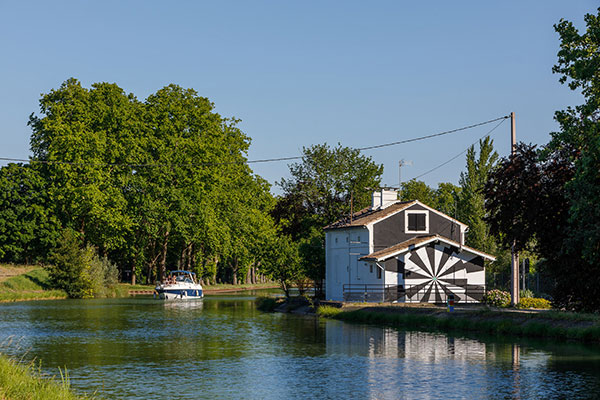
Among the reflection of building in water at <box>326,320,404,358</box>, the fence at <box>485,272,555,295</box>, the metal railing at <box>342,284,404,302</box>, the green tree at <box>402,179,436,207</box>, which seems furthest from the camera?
the green tree at <box>402,179,436,207</box>

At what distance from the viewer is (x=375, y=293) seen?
57.4 metres

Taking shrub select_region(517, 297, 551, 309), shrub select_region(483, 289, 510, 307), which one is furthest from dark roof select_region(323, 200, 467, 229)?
shrub select_region(517, 297, 551, 309)

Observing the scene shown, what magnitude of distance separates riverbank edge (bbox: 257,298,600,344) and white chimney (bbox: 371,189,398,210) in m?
13.2

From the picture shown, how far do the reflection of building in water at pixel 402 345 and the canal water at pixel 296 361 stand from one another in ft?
0.15

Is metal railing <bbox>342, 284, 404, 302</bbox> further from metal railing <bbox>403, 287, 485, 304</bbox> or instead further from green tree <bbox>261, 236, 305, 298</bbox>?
green tree <bbox>261, 236, 305, 298</bbox>

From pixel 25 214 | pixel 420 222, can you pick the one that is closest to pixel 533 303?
pixel 420 222

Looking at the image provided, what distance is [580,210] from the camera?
83.8 ft

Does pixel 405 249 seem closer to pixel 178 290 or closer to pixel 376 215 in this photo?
pixel 376 215

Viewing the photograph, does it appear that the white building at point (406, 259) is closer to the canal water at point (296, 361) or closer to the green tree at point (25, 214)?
the canal water at point (296, 361)

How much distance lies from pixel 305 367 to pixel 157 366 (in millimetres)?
5409

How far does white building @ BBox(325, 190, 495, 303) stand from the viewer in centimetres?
5719

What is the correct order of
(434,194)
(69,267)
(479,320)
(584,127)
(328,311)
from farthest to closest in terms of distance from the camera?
(434,194)
(69,267)
(328,311)
(479,320)
(584,127)

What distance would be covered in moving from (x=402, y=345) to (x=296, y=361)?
22.9 feet

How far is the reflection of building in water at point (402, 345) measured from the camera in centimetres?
3190
